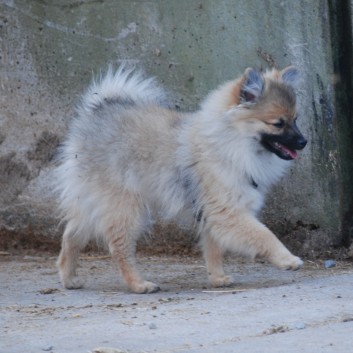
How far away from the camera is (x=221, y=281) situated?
6.78m

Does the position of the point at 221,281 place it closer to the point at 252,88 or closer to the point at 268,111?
the point at 268,111

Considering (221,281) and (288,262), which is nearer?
(288,262)

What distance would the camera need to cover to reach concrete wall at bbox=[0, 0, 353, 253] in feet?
24.4

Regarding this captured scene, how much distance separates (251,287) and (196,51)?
1928 mm

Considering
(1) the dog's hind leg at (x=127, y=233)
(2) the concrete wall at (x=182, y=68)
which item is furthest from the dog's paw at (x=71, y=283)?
(2) the concrete wall at (x=182, y=68)

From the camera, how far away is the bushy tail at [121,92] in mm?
7090

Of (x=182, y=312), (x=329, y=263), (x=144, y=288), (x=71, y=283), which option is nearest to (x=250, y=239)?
(x=144, y=288)

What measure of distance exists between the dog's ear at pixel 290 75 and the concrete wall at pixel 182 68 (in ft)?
1.82

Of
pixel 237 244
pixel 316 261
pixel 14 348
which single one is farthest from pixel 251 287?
pixel 14 348

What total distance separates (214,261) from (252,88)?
115 cm

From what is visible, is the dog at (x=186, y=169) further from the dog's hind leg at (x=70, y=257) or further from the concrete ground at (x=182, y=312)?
the concrete ground at (x=182, y=312)

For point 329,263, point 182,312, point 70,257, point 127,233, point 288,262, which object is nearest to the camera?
point 182,312

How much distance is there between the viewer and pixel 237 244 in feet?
21.3

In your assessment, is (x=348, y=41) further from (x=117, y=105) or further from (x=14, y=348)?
(x=14, y=348)
